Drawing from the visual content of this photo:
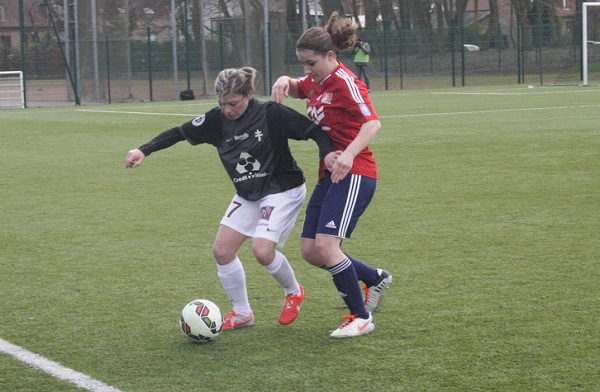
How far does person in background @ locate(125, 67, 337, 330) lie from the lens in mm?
4941

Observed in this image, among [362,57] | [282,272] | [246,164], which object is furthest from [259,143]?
[362,57]

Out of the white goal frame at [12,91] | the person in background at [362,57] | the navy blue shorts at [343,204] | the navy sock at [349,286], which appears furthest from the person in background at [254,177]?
the white goal frame at [12,91]

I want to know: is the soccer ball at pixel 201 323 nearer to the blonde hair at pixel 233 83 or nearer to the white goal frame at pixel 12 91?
the blonde hair at pixel 233 83

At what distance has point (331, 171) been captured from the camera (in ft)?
15.5

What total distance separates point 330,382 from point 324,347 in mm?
558

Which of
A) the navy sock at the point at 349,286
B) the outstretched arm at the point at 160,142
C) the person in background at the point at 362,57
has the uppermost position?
the person in background at the point at 362,57

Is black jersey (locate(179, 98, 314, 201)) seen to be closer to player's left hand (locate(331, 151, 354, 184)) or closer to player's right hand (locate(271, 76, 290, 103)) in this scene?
player's right hand (locate(271, 76, 290, 103))

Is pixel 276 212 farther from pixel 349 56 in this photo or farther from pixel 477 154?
pixel 349 56

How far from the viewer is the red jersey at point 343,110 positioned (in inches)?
191

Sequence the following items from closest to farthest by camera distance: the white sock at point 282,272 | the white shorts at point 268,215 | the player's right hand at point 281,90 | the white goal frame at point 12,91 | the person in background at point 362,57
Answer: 1. the white shorts at point 268,215
2. the white sock at point 282,272
3. the player's right hand at point 281,90
4. the white goal frame at point 12,91
5. the person in background at point 362,57

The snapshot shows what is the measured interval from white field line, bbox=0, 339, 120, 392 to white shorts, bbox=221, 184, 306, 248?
1183mm

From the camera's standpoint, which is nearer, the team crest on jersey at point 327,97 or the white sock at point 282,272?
the team crest on jersey at point 327,97

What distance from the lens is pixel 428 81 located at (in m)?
35.6

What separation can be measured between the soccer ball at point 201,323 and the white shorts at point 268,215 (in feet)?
1.53
